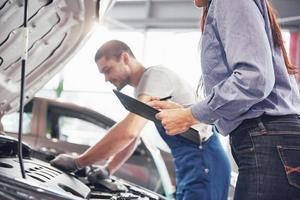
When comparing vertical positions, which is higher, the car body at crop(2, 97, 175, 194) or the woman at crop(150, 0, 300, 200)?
the woman at crop(150, 0, 300, 200)

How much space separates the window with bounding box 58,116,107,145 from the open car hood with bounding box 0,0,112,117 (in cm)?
195

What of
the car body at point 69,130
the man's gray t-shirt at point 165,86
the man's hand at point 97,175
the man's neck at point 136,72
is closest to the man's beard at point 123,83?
the man's neck at point 136,72

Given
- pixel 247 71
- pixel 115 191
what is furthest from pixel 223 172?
pixel 247 71

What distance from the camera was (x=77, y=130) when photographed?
430 cm

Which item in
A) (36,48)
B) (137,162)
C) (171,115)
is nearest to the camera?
(171,115)

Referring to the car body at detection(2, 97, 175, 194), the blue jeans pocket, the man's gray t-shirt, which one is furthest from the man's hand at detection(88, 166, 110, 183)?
the car body at detection(2, 97, 175, 194)

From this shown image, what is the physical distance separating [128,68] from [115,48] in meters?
0.14

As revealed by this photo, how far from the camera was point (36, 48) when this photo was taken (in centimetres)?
189

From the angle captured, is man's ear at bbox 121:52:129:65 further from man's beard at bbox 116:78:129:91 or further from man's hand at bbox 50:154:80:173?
man's hand at bbox 50:154:80:173

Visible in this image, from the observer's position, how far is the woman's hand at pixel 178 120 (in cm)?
116

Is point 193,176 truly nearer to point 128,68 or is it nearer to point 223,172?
point 223,172

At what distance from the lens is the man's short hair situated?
2287mm

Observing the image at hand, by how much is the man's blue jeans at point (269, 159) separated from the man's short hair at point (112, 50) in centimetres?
125

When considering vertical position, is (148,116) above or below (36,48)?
below
